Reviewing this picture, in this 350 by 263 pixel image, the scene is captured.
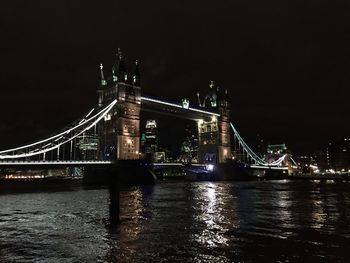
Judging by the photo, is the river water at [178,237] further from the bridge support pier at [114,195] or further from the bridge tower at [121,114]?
the bridge tower at [121,114]

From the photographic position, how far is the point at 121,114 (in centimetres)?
9350

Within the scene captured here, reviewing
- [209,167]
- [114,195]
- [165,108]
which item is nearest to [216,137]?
[209,167]

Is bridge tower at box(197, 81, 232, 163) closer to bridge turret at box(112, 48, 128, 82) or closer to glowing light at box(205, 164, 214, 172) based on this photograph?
glowing light at box(205, 164, 214, 172)

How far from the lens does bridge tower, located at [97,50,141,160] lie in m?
91.9

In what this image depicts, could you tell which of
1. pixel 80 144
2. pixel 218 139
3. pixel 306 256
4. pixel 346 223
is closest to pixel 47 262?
pixel 306 256

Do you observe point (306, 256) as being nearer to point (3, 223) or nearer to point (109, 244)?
point (109, 244)

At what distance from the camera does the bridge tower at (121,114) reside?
91906mm

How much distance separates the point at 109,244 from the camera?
55.8ft

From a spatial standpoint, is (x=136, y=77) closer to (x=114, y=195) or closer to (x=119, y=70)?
(x=119, y=70)

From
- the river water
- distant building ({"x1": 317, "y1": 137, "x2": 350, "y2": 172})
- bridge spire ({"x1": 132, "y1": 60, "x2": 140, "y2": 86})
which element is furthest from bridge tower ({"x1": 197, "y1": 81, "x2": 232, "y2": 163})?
the river water

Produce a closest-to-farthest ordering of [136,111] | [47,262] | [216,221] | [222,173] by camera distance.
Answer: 1. [47,262]
2. [216,221]
3. [136,111]
4. [222,173]

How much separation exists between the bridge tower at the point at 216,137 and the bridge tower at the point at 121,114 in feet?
136

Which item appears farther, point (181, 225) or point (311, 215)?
A: point (311, 215)

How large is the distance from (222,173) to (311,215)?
95.2 metres
